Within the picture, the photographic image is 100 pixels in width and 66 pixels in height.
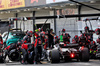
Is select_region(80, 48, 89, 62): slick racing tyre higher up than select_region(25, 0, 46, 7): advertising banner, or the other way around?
select_region(25, 0, 46, 7): advertising banner

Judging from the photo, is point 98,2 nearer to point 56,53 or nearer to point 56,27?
point 56,27

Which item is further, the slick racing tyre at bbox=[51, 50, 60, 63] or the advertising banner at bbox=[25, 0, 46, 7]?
the advertising banner at bbox=[25, 0, 46, 7]

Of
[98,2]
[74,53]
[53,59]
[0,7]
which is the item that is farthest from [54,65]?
[0,7]

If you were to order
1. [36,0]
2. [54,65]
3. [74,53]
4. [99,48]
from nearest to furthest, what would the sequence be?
[54,65] → [74,53] → [99,48] → [36,0]

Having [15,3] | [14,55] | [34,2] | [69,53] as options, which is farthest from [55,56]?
[15,3]

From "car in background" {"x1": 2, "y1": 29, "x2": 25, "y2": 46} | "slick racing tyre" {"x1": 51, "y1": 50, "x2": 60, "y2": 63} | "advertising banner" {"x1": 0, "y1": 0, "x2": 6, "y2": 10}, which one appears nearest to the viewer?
"slick racing tyre" {"x1": 51, "y1": 50, "x2": 60, "y2": 63}

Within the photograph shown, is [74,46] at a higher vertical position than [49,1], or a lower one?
lower

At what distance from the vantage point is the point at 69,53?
13844 millimetres

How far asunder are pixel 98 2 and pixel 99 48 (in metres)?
5.66

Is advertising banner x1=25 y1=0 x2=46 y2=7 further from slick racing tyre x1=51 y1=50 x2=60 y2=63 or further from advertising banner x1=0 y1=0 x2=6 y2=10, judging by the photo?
slick racing tyre x1=51 y1=50 x2=60 y2=63

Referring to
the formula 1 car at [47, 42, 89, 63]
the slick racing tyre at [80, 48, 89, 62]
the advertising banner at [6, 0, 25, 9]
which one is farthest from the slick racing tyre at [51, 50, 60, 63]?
the advertising banner at [6, 0, 25, 9]

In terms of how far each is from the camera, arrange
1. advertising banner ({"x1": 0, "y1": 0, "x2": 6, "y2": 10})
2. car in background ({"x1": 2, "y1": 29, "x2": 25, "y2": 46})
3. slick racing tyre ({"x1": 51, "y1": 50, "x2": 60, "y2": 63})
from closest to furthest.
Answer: slick racing tyre ({"x1": 51, "y1": 50, "x2": 60, "y2": 63}), car in background ({"x1": 2, "y1": 29, "x2": 25, "y2": 46}), advertising banner ({"x1": 0, "y1": 0, "x2": 6, "y2": 10})

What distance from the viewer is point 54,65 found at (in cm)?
1266

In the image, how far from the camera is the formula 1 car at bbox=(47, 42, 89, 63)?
1338 cm
